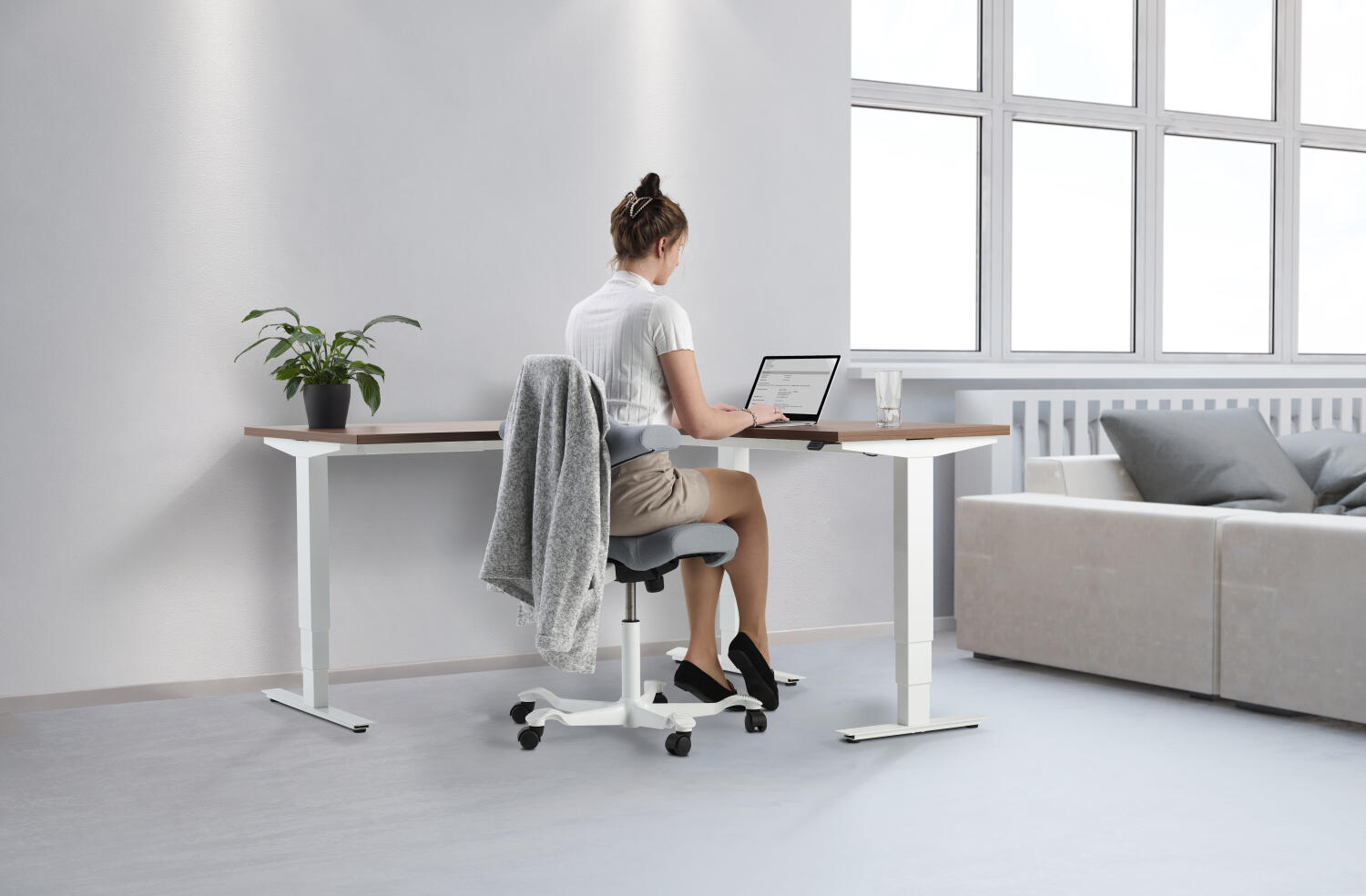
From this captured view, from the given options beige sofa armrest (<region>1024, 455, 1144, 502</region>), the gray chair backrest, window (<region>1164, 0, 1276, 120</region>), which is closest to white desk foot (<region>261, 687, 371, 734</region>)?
the gray chair backrest

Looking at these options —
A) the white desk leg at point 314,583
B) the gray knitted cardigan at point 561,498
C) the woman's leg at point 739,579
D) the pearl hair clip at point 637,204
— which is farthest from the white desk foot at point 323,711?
the pearl hair clip at point 637,204

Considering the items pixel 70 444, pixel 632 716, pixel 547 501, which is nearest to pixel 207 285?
pixel 70 444

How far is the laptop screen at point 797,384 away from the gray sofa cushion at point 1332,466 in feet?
5.67

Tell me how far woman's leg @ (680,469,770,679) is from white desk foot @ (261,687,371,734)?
0.79 metres

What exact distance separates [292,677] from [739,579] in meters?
1.32

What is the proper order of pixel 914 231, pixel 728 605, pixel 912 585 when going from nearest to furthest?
pixel 912 585
pixel 728 605
pixel 914 231

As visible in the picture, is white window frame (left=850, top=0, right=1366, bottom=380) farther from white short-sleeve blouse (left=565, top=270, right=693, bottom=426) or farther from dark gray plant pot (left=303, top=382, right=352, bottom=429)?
dark gray plant pot (left=303, top=382, right=352, bottom=429)

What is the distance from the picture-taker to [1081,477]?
159 inches

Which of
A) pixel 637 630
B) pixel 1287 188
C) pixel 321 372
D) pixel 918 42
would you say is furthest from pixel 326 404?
pixel 1287 188

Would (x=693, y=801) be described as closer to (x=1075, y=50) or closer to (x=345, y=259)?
(x=345, y=259)

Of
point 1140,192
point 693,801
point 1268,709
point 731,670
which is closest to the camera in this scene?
point 693,801

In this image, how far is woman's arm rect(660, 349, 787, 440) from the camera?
2939mm

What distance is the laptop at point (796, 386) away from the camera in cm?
324

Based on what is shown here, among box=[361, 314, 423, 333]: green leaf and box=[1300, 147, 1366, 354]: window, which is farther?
box=[1300, 147, 1366, 354]: window
